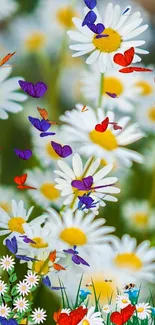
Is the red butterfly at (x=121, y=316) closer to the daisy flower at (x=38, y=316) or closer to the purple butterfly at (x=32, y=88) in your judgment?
the daisy flower at (x=38, y=316)

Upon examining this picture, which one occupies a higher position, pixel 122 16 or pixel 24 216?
pixel 122 16

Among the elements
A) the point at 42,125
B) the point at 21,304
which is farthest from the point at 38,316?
the point at 42,125

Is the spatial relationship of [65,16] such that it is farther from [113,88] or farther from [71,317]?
[71,317]

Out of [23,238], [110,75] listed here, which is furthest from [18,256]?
[110,75]

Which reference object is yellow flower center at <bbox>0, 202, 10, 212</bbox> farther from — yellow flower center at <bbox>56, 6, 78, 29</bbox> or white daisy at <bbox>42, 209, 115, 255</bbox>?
yellow flower center at <bbox>56, 6, 78, 29</bbox>

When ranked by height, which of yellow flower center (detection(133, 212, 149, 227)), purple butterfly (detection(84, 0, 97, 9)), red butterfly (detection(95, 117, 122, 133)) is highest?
purple butterfly (detection(84, 0, 97, 9))

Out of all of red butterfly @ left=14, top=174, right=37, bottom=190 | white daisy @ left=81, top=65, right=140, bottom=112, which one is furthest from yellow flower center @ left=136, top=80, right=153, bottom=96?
red butterfly @ left=14, top=174, right=37, bottom=190

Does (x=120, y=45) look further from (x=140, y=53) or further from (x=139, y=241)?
(x=139, y=241)

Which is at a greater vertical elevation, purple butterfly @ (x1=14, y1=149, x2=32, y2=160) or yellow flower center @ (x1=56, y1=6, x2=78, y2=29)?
yellow flower center @ (x1=56, y1=6, x2=78, y2=29)
